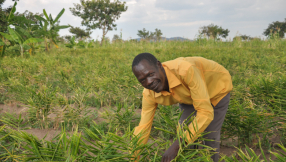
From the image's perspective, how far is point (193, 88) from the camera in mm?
1528

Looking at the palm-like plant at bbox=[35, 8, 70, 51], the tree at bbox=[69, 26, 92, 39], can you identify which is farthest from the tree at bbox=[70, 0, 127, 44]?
the palm-like plant at bbox=[35, 8, 70, 51]

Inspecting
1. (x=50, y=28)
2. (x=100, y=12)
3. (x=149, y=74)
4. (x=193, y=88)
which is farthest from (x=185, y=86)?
(x=100, y=12)

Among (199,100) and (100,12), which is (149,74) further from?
(100,12)

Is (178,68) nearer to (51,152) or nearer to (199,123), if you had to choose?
(199,123)

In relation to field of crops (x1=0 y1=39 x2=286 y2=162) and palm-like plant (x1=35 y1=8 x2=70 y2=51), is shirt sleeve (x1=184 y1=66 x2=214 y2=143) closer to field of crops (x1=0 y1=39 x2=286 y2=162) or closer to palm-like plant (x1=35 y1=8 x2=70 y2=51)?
field of crops (x1=0 y1=39 x2=286 y2=162)

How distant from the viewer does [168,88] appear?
1.75 m

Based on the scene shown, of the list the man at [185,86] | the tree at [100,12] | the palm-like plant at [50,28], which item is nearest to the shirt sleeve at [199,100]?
the man at [185,86]

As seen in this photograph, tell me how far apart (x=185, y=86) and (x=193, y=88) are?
0.18 metres

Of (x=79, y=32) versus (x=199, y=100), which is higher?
(x=79, y=32)

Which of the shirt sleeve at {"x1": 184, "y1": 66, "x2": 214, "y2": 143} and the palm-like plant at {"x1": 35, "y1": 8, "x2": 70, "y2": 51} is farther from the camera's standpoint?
the palm-like plant at {"x1": 35, "y1": 8, "x2": 70, "y2": 51}

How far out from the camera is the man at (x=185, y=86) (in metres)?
1.50

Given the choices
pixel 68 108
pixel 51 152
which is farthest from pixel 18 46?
pixel 51 152

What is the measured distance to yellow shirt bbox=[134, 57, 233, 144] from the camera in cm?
151

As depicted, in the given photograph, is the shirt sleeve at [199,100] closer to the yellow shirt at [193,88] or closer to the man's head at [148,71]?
the yellow shirt at [193,88]
